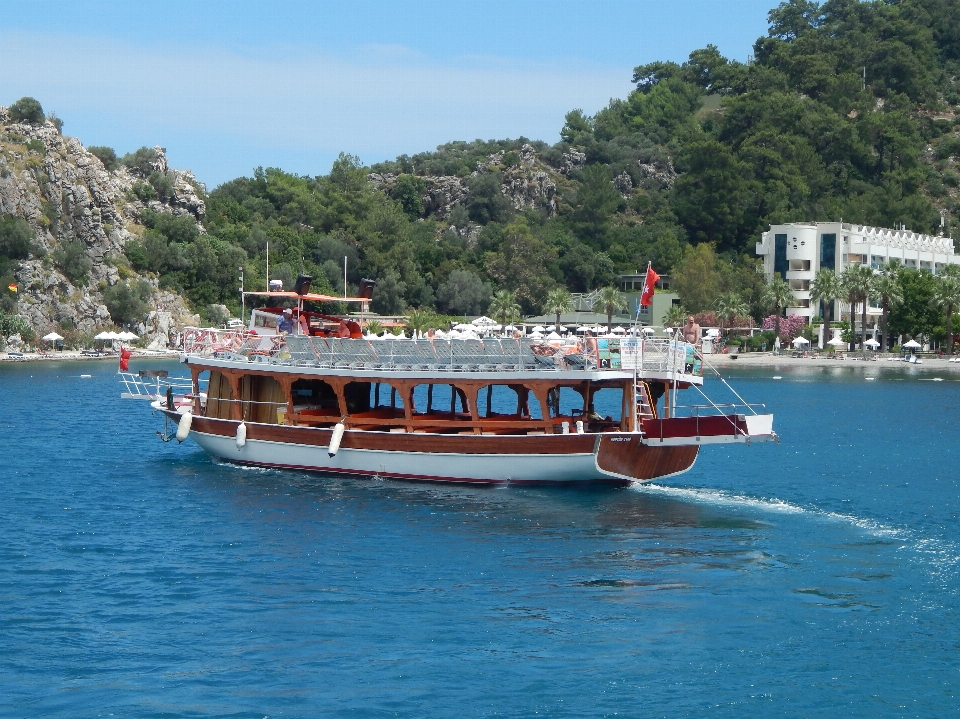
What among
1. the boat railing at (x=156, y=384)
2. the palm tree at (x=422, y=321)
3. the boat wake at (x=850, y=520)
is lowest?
the boat wake at (x=850, y=520)

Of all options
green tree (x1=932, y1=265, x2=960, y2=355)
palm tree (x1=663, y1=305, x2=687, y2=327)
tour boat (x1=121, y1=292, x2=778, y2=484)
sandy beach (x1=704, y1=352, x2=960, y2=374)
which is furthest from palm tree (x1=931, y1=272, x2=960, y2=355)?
tour boat (x1=121, y1=292, x2=778, y2=484)

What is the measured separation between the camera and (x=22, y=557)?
2880cm

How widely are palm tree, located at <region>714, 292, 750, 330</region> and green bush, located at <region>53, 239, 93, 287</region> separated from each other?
64.5 metres

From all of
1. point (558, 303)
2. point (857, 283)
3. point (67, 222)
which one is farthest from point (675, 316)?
point (67, 222)

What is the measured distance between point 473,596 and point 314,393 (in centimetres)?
1690

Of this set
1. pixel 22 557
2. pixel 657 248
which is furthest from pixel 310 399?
pixel 657 248

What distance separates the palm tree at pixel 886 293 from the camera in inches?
4348

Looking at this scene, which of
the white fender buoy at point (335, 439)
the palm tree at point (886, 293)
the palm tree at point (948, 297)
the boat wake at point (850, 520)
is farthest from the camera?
the palm tree at point (886, 293)

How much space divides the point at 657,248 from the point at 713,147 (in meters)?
Answer: 14.7

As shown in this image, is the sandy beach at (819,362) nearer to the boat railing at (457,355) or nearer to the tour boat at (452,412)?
the tour boat at (452,412)

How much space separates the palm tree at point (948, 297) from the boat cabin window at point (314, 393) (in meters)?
80.6

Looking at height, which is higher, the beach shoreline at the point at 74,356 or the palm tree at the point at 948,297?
the palm tree at the point at 948,297

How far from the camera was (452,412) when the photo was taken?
3875 centimetres

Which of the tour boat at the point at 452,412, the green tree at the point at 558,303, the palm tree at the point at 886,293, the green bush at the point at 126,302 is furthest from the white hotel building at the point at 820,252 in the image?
the tour boat at the point at 452,412
